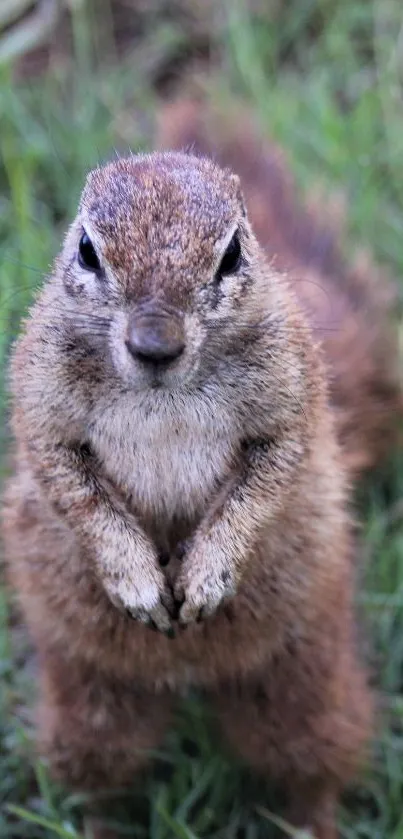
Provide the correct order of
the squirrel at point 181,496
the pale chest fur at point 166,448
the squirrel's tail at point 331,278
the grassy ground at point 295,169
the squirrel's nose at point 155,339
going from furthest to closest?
the squirrel's tail at point 331,278 < the grassy ground at point 295,169 < the pale chest fur at point 166,448 < the squirrel at point 181,496 < the squirrel's nose at point 155,339

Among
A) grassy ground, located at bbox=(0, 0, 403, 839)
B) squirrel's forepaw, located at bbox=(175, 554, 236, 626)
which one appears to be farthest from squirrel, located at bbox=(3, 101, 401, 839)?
grassy ground, located at bbox=(0, 0, 403, 839)

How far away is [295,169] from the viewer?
451cm

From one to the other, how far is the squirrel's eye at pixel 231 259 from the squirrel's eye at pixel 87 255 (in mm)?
234

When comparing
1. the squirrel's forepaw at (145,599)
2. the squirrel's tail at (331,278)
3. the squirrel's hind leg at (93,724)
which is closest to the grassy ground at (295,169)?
the squirrel's hind leg at (93,724)

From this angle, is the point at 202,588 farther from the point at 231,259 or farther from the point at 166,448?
the point at 231,259

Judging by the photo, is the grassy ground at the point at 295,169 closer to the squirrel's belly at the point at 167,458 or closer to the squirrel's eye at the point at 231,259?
the squirrel's belly at the point at 167,458

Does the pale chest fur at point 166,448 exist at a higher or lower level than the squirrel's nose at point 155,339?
lower

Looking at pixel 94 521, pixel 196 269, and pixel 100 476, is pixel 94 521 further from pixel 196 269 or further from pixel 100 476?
pixel 196 269

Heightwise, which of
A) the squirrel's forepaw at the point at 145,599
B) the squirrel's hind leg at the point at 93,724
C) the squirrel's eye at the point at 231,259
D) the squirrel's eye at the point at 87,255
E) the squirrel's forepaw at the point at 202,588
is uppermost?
the squirrel's eye at the point at 231,259

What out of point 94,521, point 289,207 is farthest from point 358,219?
point 94,521

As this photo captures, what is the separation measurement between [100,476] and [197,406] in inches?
11.3

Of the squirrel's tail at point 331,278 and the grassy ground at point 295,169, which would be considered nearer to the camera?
the grassy ground at point 295,169

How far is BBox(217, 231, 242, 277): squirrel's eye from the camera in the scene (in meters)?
2.39

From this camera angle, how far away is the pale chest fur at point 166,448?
2562 millimetres
